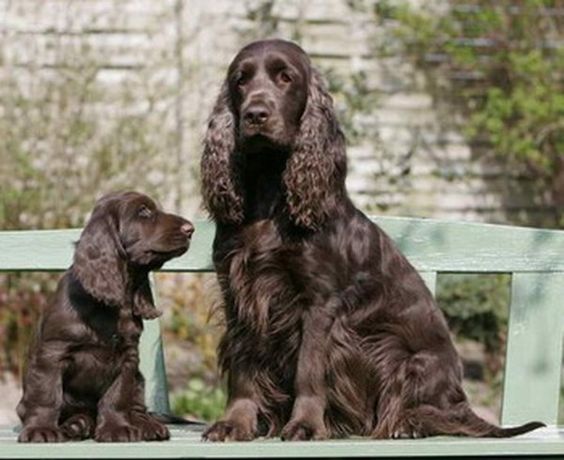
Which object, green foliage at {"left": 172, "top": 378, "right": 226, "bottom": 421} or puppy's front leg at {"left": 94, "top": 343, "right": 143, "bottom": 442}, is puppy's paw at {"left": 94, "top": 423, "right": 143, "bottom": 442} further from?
green foliage at {"left": 172, "top": 378, "right": 226, "bottom": 421}

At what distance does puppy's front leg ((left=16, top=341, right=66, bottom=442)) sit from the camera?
4.84 m

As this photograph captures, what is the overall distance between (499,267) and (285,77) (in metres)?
1.29

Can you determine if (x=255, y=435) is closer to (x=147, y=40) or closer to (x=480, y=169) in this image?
(x=147, y=40)

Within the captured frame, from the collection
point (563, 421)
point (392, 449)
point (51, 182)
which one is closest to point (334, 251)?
point (392, 449)

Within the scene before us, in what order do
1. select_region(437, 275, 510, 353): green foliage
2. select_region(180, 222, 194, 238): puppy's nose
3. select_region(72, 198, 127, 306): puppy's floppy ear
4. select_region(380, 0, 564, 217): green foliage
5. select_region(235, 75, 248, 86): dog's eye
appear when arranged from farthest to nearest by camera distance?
1. select_region(380, 0, 564, 217): green foliage
2. select_region(437, 275, 510, 353): green foliage
3. select_region(235, 75, 248, 86): dog's eye
4. select_region(180, 222, 194, 238): puppy's nose
5. select_region(72, 198, 127, 306): puppy's floppy ear

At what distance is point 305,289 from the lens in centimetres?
505

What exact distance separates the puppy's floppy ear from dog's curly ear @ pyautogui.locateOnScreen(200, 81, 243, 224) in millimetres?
350

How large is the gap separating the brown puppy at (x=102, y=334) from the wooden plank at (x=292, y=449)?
15 cm

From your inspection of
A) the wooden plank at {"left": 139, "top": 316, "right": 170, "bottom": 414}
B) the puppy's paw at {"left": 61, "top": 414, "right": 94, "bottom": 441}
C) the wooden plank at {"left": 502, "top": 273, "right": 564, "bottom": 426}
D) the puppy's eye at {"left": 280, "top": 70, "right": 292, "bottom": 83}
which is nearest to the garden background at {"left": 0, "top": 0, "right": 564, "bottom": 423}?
the wooden plank at {"left": 139, "top": 316, "right": 170, "bottom": 414}

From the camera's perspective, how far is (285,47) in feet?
16.9

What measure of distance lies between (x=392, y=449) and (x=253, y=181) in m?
1.05

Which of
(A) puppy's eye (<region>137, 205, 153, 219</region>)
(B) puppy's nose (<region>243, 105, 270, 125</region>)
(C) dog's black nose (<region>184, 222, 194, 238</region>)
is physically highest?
(B) puppy's nose (<region>243, 105, 270, 125</region>)

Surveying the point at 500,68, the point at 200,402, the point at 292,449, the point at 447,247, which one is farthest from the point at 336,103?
the point at 292,449

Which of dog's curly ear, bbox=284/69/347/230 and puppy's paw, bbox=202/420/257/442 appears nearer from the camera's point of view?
puppy's paw, bbox=202/420/257/442
